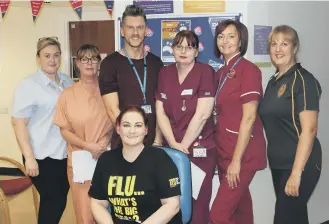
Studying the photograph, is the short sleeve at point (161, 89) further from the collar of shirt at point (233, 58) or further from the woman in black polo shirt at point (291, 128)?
the woman in black polo shirt at point (291, 128)

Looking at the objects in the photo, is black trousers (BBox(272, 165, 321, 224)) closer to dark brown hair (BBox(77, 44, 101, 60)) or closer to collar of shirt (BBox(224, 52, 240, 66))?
collar of shirt (BBox(224, 52, 240, 66))

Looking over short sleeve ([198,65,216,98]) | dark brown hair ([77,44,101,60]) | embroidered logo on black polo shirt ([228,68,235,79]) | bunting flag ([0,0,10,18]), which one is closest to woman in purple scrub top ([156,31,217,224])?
short sleeve ([198,65,216,98])

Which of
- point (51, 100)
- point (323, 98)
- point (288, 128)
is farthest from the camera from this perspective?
point (323, 98)

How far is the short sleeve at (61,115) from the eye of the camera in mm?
2625

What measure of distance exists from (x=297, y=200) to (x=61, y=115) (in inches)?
62.2

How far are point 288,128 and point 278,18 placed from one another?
Result: 3.28ft

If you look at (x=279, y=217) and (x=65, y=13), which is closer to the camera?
(x=279, y=217)

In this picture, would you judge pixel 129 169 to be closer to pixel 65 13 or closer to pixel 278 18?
pixel 278 18

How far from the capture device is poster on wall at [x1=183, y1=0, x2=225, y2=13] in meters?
2.79

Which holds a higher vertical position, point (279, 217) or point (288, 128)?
point (288, 128)

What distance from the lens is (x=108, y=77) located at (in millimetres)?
2477

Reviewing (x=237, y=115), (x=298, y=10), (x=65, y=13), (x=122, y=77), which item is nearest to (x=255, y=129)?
(x=237, y=115)

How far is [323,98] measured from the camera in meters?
3.02

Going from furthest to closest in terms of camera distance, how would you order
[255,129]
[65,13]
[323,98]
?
[65,13] → [323,98] → [255,129]
